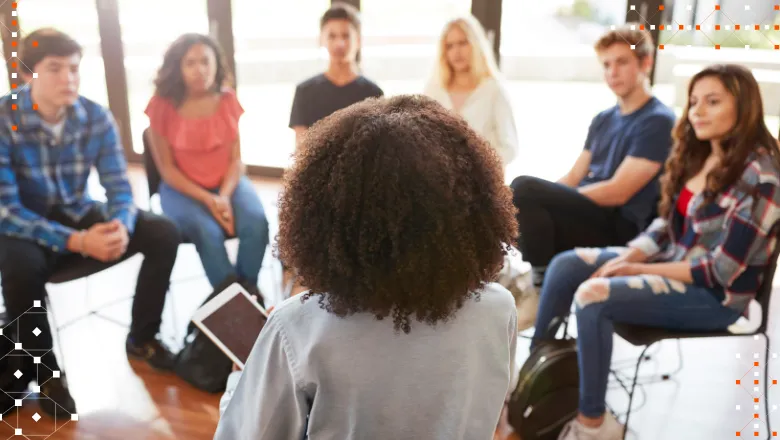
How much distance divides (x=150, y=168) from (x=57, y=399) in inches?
36.9

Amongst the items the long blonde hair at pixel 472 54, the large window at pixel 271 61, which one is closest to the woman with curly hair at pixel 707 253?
the long blonde hair at pixel 472 54

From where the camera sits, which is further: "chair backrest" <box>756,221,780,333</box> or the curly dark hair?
"chair backrest" <box>756,221,780,333</box>

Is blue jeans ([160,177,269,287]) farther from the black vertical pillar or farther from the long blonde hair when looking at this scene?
the black vertical pillar

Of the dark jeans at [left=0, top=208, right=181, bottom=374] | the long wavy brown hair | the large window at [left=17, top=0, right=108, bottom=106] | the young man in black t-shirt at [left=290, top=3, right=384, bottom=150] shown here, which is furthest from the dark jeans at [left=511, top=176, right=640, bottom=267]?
the large window at [left=17, top=0, right=108, bottom=106]

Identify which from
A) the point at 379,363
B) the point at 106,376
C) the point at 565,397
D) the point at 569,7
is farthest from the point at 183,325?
the point at 569,7

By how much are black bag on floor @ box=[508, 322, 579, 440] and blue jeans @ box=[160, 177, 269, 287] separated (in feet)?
3.61

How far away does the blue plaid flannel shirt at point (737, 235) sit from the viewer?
167 centimetres

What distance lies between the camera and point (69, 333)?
102 inches

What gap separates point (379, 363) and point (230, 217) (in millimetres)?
1823

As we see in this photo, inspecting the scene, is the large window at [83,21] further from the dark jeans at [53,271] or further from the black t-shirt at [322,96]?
the dark jeans at [53,271]

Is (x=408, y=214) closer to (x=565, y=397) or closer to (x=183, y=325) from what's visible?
(x=565, y=397)

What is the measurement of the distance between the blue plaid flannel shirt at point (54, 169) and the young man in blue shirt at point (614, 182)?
1.45 metres

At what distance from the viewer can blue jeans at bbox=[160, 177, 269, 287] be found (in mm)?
2459

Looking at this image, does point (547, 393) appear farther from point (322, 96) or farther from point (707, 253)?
point (322, 96)
